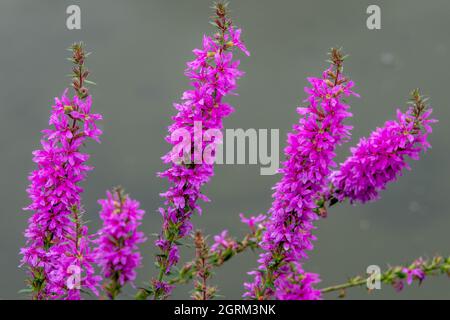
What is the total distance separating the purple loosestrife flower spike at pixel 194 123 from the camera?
230 inches

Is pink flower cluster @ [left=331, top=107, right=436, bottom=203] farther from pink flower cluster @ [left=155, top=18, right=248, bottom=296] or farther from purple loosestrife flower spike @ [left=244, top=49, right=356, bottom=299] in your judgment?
pink flower cluster @ [left=155, top=18, right=248, bottom=296]

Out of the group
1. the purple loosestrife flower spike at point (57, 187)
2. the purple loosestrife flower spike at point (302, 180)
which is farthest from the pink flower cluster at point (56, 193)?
the purple loosestrife flower spike at point (302, 180)

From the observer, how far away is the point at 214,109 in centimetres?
583

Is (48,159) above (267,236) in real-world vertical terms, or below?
above

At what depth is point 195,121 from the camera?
577 centimetres

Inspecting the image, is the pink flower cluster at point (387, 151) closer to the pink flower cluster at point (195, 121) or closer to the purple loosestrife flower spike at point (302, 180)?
the purple loosestrife flower spike at point (302, 180)

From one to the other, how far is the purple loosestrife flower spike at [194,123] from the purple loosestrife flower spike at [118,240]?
2.78 feet

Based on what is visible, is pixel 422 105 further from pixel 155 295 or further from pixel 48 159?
pixel 48 159

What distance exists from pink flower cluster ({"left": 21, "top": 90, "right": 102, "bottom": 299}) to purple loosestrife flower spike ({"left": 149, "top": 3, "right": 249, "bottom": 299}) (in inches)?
27.0

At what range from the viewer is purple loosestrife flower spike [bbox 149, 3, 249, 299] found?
584 centimetres

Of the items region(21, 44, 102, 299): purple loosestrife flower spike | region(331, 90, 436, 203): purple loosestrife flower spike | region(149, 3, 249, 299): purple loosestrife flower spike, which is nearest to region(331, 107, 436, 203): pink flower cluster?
region(331, 90, 436, 203): purple loosestrife flower spike

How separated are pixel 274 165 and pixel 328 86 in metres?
0.78

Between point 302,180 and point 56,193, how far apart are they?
6.34ft
